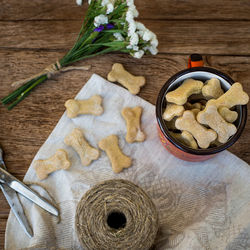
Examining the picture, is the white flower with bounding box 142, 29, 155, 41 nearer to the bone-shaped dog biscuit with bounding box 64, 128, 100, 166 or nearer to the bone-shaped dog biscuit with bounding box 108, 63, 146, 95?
the bone-shaped dog biscuit with bounding box 108, 63, 146, 95

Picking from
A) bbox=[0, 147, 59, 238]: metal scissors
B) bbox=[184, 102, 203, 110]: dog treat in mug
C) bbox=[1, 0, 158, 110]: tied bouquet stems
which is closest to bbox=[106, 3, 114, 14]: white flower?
bbox=[1, 0, 158, 110]: tied bouquet stems

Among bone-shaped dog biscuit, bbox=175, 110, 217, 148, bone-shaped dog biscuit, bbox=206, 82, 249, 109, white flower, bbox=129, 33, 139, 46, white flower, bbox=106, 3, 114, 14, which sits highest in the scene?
white flower, bbox=106, 3, 114, 14

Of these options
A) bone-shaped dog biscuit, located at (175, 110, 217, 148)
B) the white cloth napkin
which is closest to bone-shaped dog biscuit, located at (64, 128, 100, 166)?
the white cloth napkin

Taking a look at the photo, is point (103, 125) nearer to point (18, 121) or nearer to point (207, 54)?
point (18, 121)

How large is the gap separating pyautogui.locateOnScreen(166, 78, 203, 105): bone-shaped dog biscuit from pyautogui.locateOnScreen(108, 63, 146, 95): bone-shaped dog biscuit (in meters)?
0.14

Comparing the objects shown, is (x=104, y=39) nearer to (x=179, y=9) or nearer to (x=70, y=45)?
(x=70, y=45)

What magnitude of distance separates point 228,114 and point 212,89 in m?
0.06

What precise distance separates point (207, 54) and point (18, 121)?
504mm

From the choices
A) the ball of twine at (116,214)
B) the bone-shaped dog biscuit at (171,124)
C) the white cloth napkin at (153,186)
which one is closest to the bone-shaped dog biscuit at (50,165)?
the white cloth napkin at (153,186)

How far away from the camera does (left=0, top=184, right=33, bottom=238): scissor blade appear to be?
0.67m

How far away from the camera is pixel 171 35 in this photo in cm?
75

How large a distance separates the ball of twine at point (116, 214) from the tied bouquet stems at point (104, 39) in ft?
0.99

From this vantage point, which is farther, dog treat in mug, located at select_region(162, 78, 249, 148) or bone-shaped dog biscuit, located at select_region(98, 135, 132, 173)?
bone-shaped dog biscuit, located at select_region(98, 135, 132, 173)

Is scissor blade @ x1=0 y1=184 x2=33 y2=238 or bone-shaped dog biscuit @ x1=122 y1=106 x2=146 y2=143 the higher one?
bone-shaped dog biscuit @ x1=122 y1=106 x2=146 y2=143
